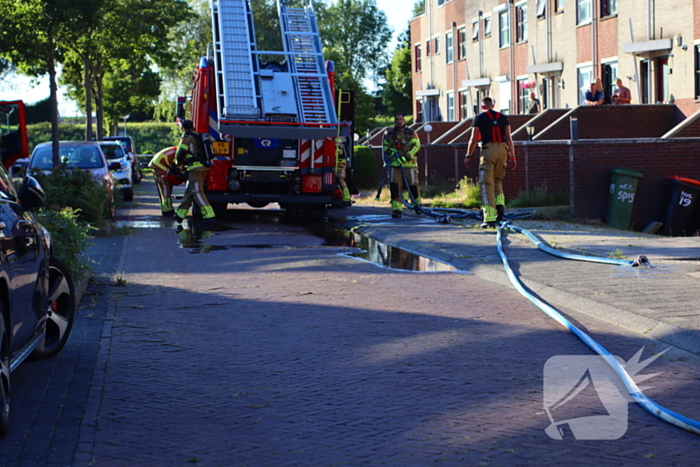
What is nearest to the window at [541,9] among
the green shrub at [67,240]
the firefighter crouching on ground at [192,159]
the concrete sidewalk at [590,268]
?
the concrete sidewalk at [590,268]

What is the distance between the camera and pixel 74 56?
31.2 m

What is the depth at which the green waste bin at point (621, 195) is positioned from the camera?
16.3 metres

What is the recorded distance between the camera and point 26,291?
17.6 ft

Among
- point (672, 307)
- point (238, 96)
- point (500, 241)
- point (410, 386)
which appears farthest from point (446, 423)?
point (238, 96)

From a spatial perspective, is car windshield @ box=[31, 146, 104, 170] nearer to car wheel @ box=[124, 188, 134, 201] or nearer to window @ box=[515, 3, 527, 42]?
car wheel @ box=[124, 188, 134, 201]

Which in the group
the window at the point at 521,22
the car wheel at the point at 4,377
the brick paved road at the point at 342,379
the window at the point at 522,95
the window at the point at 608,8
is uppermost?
the window at the point at 521,22

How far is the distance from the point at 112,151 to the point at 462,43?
1895 centimetres

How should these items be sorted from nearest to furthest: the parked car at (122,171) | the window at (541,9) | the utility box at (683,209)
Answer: the utility box at (683,209), the parked car at (122,171), the window at (541,9)

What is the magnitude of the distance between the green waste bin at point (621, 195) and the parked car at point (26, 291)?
11.8 m

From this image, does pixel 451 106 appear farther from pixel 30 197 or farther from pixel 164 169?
pixel 30 197

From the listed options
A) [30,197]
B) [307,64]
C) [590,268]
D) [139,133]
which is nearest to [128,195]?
[307,64]

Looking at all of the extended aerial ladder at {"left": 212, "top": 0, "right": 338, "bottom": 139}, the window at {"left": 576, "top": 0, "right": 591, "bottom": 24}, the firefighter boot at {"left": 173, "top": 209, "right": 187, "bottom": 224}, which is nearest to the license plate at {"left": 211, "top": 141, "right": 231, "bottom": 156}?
the extended aerial ladder at {"left": 212, "top": 0, "right": 338, "bottom": 139}

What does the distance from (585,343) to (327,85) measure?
1095cm

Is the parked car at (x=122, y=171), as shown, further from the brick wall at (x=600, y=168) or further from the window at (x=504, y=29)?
the window at (x=504, y=29)
